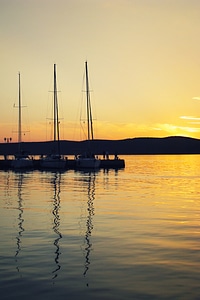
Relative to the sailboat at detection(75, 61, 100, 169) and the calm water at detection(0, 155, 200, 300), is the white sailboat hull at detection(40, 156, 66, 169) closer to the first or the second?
the sailboat at detection(75, 61, 100, 169)

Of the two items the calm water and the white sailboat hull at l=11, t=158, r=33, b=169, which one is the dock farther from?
the calm water

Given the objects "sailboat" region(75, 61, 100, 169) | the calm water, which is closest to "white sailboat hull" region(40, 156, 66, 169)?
"sailboat" region(75, 61, 100, 169)

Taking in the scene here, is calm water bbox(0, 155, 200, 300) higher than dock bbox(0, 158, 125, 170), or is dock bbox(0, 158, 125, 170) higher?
dock bbox(0, 158, 125, 170)

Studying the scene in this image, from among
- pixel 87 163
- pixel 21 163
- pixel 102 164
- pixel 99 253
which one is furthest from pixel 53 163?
pixel 99 253

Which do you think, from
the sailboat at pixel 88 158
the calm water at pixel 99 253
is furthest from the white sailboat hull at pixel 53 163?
the calm water at pixel 99 253

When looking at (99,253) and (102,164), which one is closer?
(99,253)

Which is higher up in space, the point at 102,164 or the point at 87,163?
the point at 87,163

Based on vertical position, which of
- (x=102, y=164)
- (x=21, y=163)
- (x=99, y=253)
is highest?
(x=21, y=163)

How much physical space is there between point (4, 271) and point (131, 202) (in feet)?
68.1

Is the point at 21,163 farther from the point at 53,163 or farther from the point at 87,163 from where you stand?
the point at 87,163

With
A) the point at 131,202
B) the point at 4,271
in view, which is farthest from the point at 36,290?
the point at 131,202

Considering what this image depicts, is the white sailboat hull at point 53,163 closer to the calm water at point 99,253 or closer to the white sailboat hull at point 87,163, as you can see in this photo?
the white sailboat hull at point 87,163

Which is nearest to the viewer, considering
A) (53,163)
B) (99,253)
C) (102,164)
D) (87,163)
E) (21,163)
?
(99,253)

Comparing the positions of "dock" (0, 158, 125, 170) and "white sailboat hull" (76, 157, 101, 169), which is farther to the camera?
"dock" (0, 158, 125, 170)
